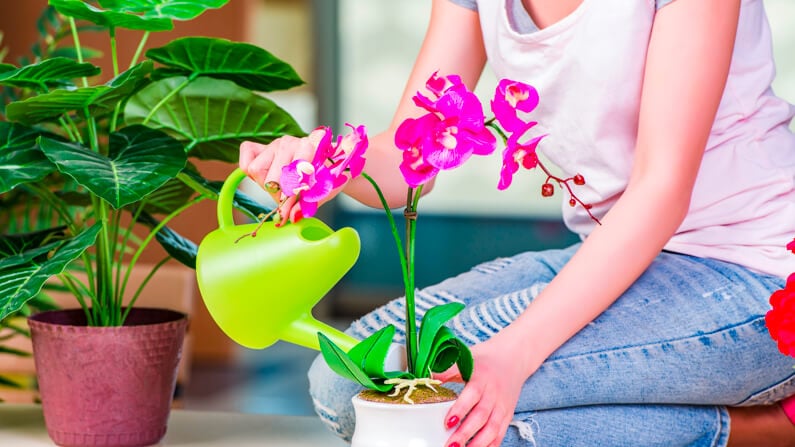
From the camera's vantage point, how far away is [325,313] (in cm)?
538

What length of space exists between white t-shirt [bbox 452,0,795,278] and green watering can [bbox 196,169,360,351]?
0.47 meters

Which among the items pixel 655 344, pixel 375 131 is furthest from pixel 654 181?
pixel 375 131

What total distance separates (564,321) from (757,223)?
0.35 metres

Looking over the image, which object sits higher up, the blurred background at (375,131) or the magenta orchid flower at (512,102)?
the magenta orchid flower at (512,102)

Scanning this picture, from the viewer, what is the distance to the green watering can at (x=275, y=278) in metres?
0.88

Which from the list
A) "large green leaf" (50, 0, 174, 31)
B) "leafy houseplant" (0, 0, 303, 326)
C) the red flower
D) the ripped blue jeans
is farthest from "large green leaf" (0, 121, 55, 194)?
the red flower

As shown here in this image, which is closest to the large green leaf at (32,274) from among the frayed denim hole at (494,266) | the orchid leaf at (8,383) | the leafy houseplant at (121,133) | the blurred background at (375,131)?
the leafy houseplant at (121,133)

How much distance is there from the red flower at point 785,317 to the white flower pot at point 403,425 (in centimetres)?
30

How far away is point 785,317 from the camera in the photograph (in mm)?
860

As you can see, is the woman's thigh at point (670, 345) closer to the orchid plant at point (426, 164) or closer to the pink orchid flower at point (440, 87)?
the orchid plant at point (426, 164)

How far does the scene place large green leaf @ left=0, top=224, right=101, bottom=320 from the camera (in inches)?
41.6

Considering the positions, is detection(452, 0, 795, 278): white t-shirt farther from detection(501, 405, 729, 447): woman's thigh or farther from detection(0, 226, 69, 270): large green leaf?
detection(0, 226, 69, 270): large green leaf

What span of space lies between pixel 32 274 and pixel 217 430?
1.36 ft

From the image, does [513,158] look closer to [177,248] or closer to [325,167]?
[325,167]
